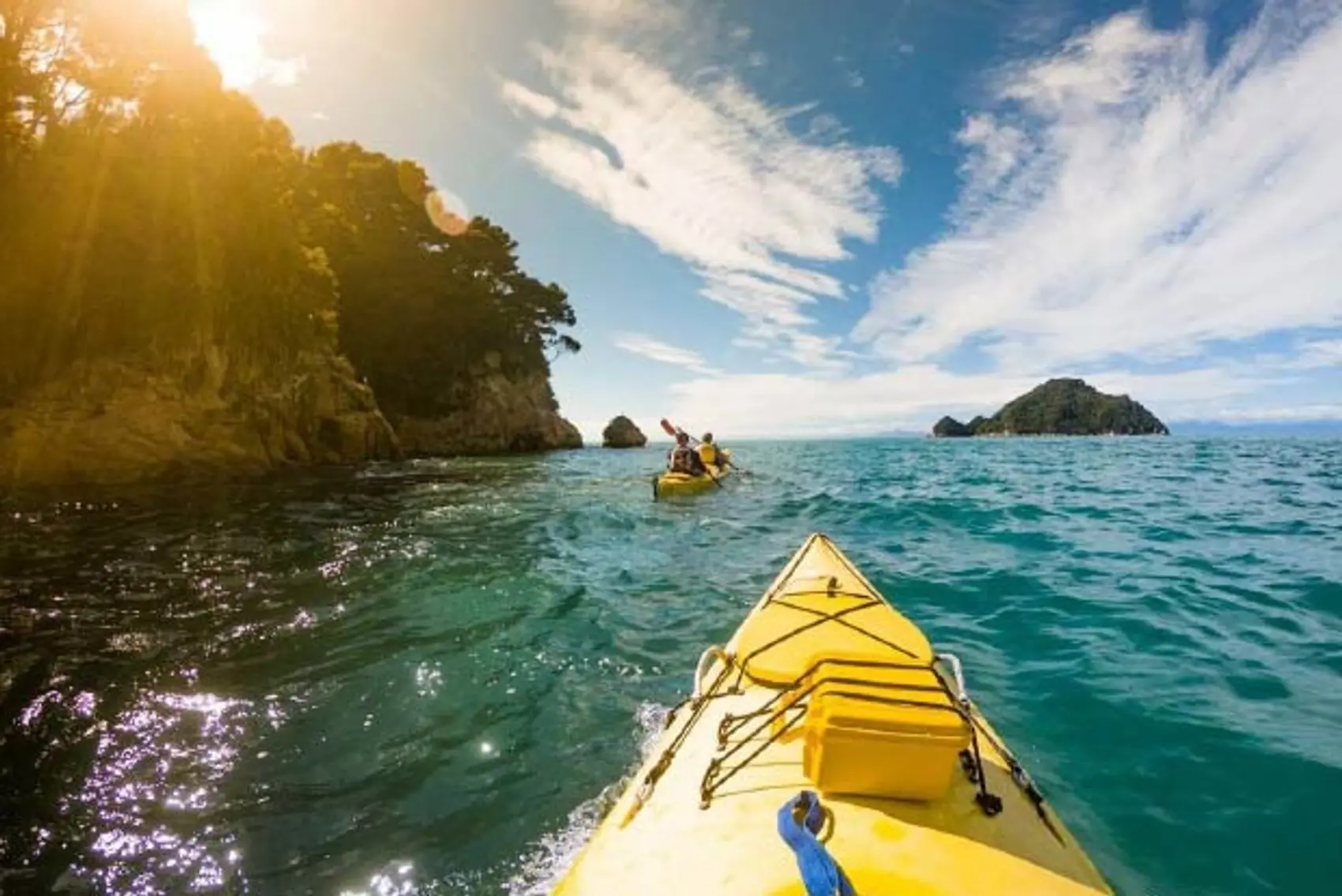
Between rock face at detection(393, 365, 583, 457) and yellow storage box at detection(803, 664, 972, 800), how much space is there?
1795 inches

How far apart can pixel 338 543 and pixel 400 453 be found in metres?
28.0

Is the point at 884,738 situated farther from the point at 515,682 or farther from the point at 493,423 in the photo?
the point at 493,423

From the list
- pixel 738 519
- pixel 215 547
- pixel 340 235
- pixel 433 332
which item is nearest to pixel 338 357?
pixel 340 235

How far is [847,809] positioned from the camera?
2.64 meters

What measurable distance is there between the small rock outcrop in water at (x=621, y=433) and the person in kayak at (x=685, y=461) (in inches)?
2276

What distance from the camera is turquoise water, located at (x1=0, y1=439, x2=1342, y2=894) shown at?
12.8ft

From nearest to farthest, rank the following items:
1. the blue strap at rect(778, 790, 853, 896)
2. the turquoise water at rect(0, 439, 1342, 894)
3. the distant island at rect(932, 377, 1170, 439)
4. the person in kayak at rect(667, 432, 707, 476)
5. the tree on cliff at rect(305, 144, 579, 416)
→ the blue strap at rect(778, 790, 853, 896) → the turquoise water at rect(0, 439, 1342, 894) → the person in kayak at rect(667, 432, 707, 476) → the tree on cliff at rect(305, 144, 579, 416) → the distant island at rect(932, 377, 1170, 439)

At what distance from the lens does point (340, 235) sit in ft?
135

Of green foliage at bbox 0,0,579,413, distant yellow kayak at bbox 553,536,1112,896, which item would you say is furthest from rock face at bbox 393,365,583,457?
distant yellow kayak at bbox 553,536,1112,896

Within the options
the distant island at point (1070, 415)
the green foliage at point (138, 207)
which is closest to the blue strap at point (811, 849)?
the green foliage at point (138, 207)

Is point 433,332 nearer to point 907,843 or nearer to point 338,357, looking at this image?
point 338,357

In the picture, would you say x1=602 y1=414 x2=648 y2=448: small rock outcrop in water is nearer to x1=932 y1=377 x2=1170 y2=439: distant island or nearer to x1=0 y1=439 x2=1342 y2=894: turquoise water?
x1=0 y1=439 x2=1342 y2=894: turquoise water

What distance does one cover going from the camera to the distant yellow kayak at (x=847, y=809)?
7.59 feet

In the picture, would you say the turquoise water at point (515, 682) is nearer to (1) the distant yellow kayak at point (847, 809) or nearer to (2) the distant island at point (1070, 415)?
(1) the distant yellow kayak at point (847, 809)
